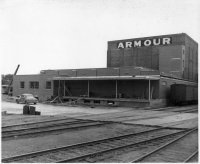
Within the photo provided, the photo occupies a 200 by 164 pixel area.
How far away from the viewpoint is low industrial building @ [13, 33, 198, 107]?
30328 millimetres

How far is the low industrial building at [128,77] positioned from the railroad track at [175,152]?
726 inches

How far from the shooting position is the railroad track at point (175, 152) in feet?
23.5

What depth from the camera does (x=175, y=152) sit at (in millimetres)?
8086

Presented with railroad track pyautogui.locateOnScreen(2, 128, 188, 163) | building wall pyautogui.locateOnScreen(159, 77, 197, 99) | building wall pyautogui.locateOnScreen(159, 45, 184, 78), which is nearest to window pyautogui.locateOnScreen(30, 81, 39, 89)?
building wall pyautogui.locateOnScreen(159, 77, 197, 99)

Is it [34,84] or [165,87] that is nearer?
[165,87]

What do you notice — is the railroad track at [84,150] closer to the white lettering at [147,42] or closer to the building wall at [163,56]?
Answer: the building wall at [163,56]

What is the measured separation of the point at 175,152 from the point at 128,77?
21.5 m

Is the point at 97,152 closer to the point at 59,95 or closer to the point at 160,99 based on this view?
the point at 160,99

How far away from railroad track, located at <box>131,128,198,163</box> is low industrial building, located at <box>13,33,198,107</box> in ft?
60.5

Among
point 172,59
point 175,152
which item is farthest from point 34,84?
point 175,152

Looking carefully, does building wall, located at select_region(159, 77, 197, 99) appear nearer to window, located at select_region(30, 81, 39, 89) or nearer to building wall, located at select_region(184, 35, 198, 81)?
building wall, located at select_region(184, 35, 198, 81)

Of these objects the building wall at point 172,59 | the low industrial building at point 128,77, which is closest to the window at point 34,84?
the low industrial building at point 128,77

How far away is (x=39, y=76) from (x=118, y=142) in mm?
31130

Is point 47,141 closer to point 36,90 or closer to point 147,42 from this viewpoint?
point 36,90
